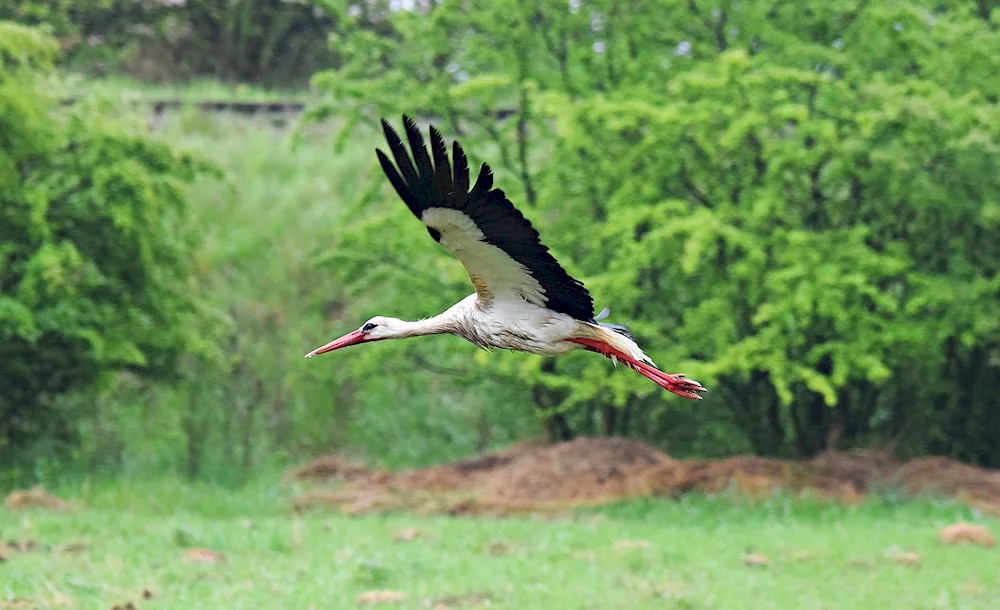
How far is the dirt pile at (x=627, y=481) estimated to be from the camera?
13.6 m

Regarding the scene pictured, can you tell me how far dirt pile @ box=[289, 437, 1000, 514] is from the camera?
1358 cm

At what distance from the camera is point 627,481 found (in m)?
14.0

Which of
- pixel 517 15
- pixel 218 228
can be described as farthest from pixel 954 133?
pixel 218 228

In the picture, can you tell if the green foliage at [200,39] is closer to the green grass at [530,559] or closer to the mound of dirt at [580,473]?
the mound of dirt at [580,473]

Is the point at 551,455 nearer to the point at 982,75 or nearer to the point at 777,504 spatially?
the point at 777,504

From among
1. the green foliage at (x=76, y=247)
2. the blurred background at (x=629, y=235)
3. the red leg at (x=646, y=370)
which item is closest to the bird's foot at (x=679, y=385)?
the red leg at (x=646, y=370)

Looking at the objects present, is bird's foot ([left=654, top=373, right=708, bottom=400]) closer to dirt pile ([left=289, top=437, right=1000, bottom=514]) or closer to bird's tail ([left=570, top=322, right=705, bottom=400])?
bird's tail ([left=570, top=322, right=705, bottom=400])

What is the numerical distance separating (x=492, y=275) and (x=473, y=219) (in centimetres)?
57

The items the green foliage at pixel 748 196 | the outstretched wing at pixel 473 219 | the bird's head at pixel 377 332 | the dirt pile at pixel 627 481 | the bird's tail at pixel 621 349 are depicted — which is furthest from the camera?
the dirt pile at pixel 627 481

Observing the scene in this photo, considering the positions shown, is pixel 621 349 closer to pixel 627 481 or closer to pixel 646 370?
pixel 646 370

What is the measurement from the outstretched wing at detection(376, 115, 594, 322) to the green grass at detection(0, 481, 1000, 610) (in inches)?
136

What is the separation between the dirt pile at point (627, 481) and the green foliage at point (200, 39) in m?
13.9

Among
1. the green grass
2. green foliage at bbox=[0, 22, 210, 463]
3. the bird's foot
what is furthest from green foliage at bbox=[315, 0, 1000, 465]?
the bird's foot

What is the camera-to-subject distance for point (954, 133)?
13.2 m
